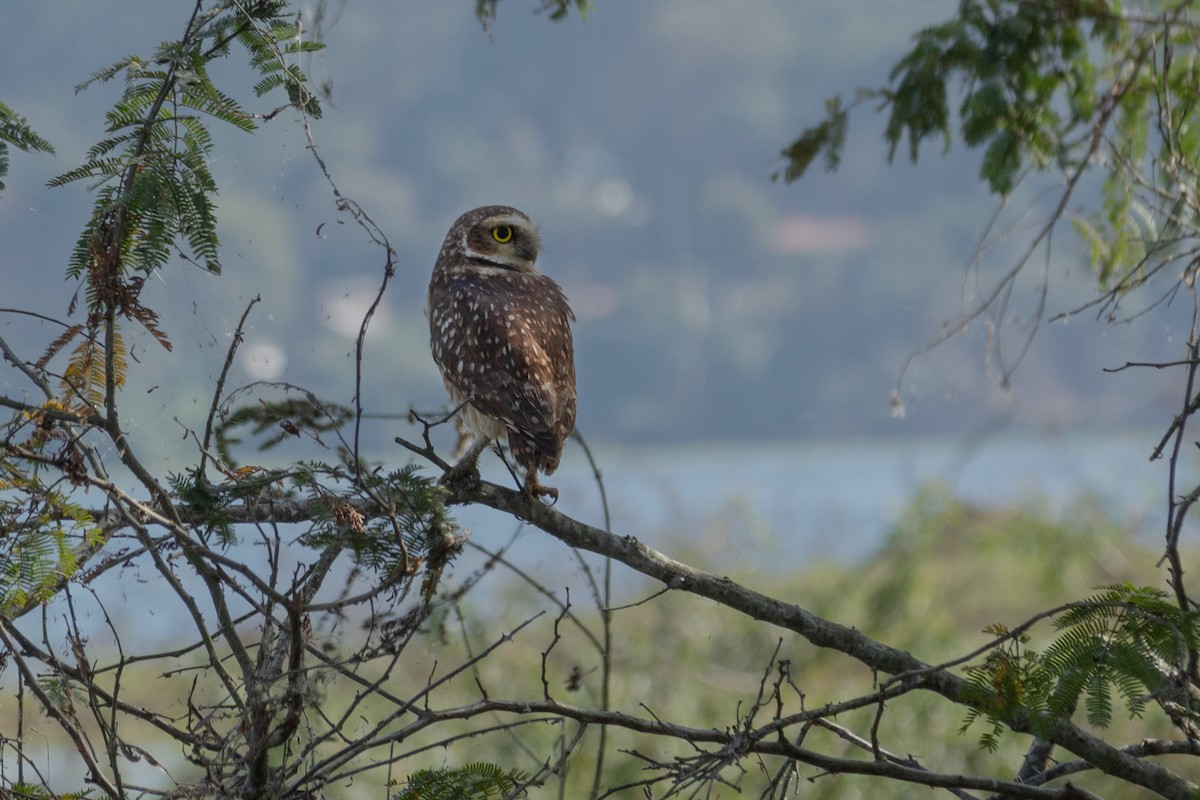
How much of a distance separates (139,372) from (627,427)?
4735 cm

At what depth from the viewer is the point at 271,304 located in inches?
112

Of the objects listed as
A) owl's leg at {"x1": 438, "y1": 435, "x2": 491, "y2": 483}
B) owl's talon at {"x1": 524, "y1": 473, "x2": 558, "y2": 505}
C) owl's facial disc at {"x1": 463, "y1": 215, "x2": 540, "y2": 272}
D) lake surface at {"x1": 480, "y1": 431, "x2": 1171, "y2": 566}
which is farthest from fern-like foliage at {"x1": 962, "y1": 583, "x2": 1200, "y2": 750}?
lake surface at {"x1": 480, "y1": 431, "x2": 1171, "y2": 566}

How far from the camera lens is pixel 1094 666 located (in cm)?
227

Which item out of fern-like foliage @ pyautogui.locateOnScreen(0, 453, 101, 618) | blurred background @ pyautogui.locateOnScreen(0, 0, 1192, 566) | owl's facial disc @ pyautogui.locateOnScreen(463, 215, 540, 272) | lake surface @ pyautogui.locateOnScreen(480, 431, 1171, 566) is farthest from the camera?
blurred background @ pyautogui.locateOnScreen(0, 0, 1192, 566)

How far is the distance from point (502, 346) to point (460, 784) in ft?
5.26

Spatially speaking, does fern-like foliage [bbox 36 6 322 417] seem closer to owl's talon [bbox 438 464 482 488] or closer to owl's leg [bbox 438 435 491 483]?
owl's talon [bbox 438 464 482 488]

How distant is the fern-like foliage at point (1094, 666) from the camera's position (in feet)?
7.30

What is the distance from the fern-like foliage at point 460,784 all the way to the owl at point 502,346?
3.22 ft

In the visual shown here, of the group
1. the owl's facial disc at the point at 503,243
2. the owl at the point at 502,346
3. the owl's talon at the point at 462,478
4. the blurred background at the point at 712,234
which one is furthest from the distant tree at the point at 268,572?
the blurred background at the point at 712,234

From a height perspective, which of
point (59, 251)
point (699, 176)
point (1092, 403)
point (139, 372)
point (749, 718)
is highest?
point (699, 176)

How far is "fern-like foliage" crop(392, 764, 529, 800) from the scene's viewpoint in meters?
2.49

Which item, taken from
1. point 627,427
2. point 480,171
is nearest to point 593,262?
point 480,171

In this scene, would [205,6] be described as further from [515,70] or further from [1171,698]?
[515,70]

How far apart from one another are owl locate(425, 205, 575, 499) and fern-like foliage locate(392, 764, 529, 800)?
982mm
